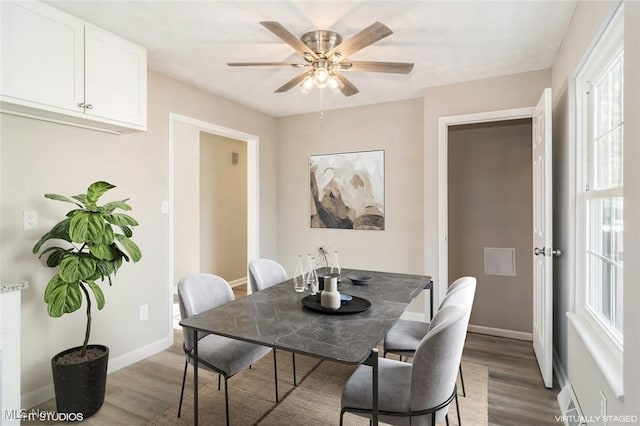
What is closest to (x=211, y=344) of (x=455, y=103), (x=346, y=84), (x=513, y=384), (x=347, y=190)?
(x=346, y=84)

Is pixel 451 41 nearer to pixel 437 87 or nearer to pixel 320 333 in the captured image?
pixel 437 87

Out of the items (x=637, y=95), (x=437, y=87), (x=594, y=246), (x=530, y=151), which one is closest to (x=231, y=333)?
(x=637, y=95)

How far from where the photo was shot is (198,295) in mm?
2166

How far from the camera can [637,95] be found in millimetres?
1192

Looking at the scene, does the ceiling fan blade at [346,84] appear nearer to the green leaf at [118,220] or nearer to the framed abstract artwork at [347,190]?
the framed abstract artwork at [347,190]

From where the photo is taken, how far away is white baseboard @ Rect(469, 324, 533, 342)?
3565mm

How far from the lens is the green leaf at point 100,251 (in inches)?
84.9

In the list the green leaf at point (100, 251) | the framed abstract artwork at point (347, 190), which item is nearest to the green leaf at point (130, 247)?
the green leaf at point (100, 251)

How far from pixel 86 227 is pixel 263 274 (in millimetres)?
1234

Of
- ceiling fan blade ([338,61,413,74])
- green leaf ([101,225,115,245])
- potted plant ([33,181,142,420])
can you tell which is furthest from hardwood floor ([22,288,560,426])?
ceiling fan blade ([338,61,413,74])

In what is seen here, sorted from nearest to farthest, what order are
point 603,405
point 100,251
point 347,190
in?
point 603,405, point 100,251, point 347,190

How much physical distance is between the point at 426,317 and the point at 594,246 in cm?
210

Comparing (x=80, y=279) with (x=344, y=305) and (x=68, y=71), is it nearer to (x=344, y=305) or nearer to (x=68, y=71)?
(x=68, y=71)

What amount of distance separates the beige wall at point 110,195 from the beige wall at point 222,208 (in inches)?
70.3
